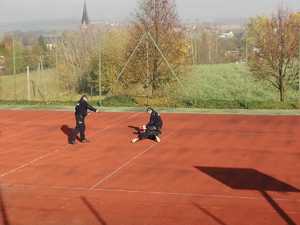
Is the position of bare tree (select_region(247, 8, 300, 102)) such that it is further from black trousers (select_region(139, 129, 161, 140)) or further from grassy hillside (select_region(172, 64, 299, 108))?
black trousers (select_region(139, 129, 161, 140))

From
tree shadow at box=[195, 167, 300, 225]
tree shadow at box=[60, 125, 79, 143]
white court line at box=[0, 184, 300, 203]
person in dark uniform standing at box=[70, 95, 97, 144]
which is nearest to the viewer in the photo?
white court line at box=[0, 184, 300, 203]

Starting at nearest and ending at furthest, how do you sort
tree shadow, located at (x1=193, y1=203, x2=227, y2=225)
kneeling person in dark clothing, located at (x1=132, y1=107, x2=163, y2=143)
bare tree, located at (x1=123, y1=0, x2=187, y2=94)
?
tree shadow, located at (x1=193, y1=203, x2=227, y2=225) < kneeling person in dark clothing, located at (x1=132, y1=107, x2=163, y2=143) < bare tree, located at (x1=123, y1=0, x2=187, y2=94)

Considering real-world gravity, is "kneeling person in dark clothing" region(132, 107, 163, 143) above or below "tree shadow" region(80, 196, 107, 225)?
above

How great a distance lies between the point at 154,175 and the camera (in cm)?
1464

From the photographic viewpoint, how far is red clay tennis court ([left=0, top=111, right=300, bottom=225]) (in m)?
11.2

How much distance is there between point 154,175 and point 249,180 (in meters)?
2.40

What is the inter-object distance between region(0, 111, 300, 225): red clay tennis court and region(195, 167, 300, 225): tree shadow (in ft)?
0.08

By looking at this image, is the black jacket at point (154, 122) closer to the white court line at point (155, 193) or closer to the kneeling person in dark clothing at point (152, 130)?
the kneeling person in dark clothing at point (152, 130)

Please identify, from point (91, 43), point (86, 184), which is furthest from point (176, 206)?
point (91, 43)

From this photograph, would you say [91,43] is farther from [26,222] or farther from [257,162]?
[26,222]

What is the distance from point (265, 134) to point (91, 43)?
2884 centimetres

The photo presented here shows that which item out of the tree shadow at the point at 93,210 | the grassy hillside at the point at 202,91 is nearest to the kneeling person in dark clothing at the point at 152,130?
the tree shadow at the point at 93,210

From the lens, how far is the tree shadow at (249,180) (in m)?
12.9

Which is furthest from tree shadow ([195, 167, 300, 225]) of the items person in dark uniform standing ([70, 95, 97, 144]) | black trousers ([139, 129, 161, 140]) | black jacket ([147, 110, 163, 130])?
person in dark uniform standing ([70, 95, 97, 144])
